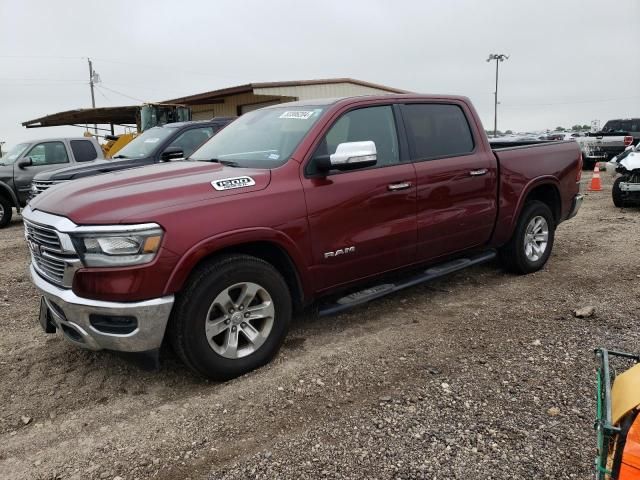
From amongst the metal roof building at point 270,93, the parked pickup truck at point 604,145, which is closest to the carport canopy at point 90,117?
the metal roof building at point 270,93

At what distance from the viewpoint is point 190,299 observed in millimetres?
3170

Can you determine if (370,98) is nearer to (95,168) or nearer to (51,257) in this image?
(51,257)

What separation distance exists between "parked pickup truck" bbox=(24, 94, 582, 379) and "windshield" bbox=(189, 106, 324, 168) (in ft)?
0.05

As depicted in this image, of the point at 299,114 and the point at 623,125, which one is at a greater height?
the point at 623,125

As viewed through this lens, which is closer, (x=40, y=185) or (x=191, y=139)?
(x=40, y=185)

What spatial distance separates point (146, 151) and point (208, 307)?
6.01 m

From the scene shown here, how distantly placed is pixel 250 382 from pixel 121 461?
0.95 meters

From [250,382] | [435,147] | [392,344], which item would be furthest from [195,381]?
[435,147]

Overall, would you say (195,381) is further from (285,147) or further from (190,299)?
(285,147)

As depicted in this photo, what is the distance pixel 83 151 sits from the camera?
11250 mm

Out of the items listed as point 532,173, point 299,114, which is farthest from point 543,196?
point 299,114

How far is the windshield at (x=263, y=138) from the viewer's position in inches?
153

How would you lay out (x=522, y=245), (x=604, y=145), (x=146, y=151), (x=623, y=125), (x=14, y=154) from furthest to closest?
(x=623, y=125) → (x=604, y=145) → (x=14, y=154) → (x=146, y=151) → (x=522, y=245)

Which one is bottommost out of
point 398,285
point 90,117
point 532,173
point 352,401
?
point 352,401
